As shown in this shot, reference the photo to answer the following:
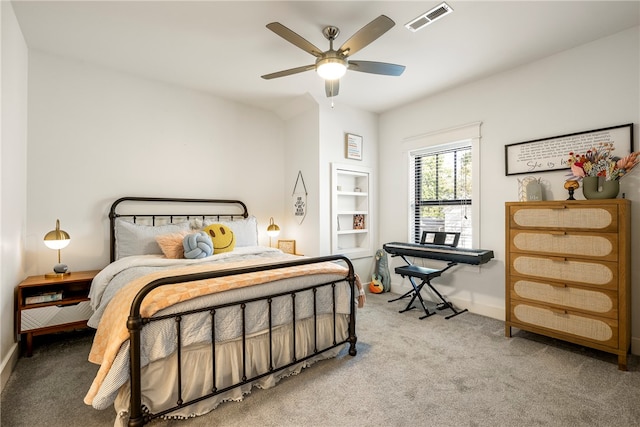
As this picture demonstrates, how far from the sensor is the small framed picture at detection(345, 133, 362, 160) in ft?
14.0

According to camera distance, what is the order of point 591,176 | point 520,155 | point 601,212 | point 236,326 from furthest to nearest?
point 520,155
point 591,176
point 601,212
point 236,326

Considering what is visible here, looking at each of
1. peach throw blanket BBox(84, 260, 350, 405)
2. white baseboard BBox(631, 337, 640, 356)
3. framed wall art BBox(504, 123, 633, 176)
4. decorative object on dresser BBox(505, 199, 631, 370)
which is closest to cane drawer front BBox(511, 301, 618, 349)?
decorative object on dresser BBox(505, 199, 631, 370)

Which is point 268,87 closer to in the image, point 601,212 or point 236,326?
point 236,326

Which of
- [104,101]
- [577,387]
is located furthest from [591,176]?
[104,101]

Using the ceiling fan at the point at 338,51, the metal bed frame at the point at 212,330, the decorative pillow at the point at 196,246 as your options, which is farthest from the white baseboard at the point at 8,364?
the ceiling fan at the point at 338,51

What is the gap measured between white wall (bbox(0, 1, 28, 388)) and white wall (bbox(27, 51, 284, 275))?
0.17 meters

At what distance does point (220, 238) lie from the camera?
10.0 feet

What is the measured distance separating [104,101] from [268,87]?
1732mm

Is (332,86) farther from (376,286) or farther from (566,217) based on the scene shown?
(376,286)

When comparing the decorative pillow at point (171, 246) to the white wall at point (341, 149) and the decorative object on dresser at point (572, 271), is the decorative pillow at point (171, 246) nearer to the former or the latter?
the white wall at point (341, 149)

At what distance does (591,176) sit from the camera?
8.29 ft

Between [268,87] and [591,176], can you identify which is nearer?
[591,176]

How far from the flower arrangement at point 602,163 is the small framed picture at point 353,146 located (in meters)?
2.40

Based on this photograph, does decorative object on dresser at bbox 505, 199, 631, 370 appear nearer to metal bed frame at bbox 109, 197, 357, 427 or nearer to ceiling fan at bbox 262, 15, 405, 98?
metal bed frame at bbox 109, 197, 357, 427
